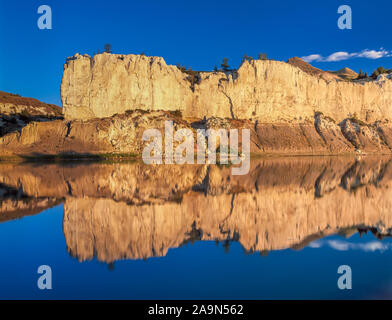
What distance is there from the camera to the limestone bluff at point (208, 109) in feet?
177

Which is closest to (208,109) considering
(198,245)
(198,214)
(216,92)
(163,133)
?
(216,92)

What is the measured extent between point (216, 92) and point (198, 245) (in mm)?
62077

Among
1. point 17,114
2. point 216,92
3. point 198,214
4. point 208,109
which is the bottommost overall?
point 198,214

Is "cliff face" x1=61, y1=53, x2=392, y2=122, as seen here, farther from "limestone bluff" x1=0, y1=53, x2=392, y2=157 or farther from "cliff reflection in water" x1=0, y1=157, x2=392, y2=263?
"cliff reflection in water" x1=0, y1=157, x2=392, y2=263

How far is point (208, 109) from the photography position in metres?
67.6

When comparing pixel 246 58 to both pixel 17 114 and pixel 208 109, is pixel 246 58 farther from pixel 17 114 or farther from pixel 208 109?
pixel 17 114

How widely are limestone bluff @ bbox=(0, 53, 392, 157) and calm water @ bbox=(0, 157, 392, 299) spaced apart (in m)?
41.8

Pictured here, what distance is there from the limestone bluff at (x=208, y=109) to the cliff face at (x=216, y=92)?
0.61ft

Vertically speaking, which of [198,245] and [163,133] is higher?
[163,133]

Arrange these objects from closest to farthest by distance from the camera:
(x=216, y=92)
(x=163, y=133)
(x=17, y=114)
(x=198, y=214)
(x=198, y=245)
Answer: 1. (x=198, y=245)
2. (x=198, y=214)
3. (x=163, y=133)
4. (x=216, y=92)
5. (x=17, y=114)

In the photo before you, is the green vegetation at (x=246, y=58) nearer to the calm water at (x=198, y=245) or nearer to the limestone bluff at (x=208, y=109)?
the limestone bluff at (x=208, y=109)

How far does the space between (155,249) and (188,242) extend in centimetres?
99

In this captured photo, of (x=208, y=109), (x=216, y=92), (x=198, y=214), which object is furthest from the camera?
(x=216, y=92)
